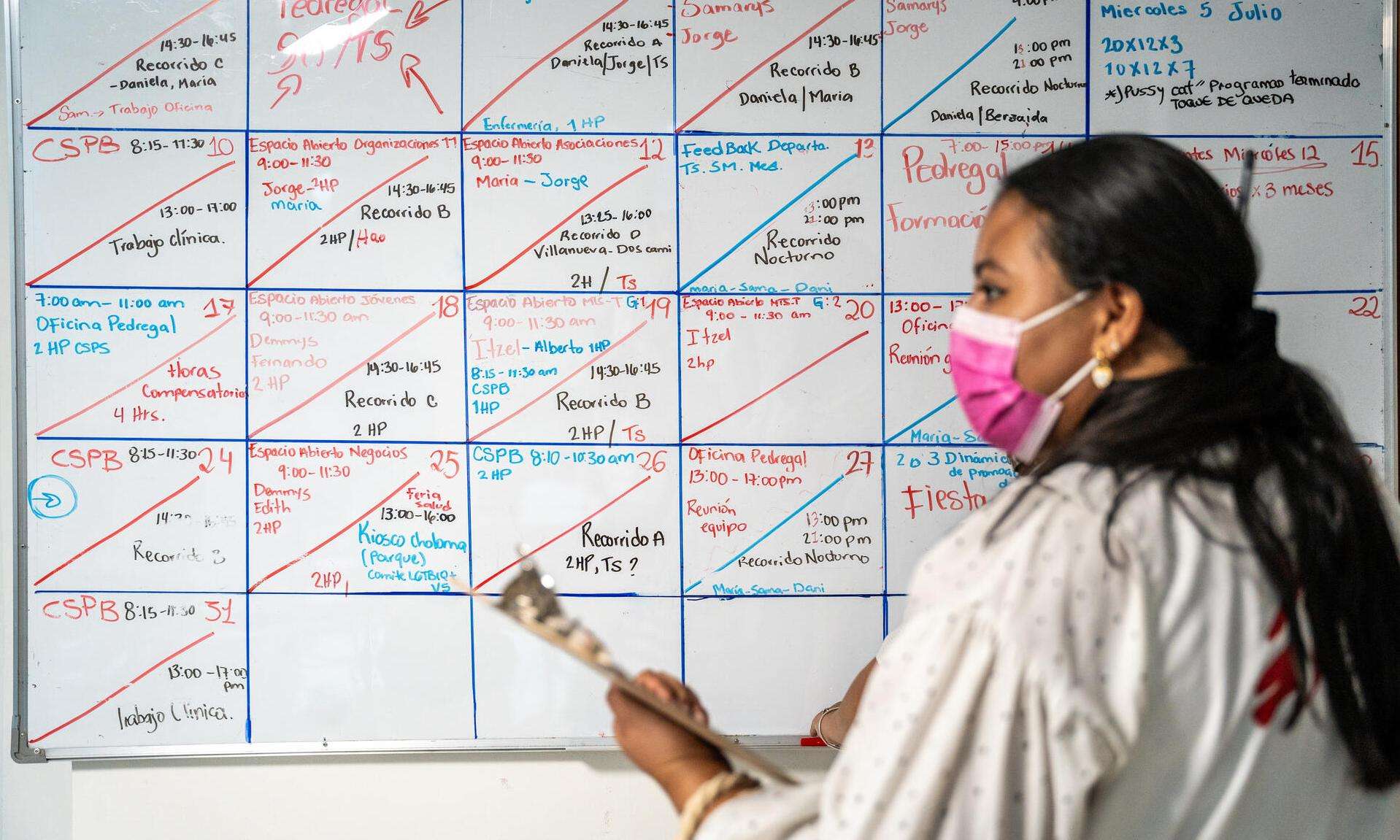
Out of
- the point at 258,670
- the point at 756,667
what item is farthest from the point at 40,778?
the point at 756,667

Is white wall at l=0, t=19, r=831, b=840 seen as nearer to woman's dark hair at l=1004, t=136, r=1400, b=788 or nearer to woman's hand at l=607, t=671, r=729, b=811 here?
woman's hand at l=607, t=671, r=729, b=811

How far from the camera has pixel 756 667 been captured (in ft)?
6.09

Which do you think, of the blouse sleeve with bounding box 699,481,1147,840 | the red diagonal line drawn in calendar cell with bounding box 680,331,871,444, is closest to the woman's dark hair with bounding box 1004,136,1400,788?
the blouse sleeve with bounding box 699,481,1147,840

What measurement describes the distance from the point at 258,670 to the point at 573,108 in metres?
1.16

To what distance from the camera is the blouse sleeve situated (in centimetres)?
75

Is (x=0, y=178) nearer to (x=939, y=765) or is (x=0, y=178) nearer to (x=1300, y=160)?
(x=939, y=765)

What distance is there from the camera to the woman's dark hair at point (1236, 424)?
2.66 ft

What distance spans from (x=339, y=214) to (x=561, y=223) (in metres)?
0.40

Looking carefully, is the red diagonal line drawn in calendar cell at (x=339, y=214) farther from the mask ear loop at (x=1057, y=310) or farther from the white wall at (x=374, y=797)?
the mask ear loop at (x=1057, y=310)

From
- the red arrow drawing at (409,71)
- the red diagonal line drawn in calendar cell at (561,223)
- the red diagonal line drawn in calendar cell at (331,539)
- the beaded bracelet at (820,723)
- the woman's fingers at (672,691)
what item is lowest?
the beaded bracelet at (820,723)

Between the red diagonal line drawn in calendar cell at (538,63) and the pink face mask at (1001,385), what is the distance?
108 cm

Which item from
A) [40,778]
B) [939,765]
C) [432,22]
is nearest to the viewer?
[939,765]

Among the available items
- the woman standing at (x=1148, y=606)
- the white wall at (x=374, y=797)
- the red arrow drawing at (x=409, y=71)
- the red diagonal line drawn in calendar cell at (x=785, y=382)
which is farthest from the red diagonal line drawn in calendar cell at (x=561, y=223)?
the woman standing at (x=1148, y=606)

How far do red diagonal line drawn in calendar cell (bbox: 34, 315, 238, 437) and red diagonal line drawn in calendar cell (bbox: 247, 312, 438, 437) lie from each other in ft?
0.62
